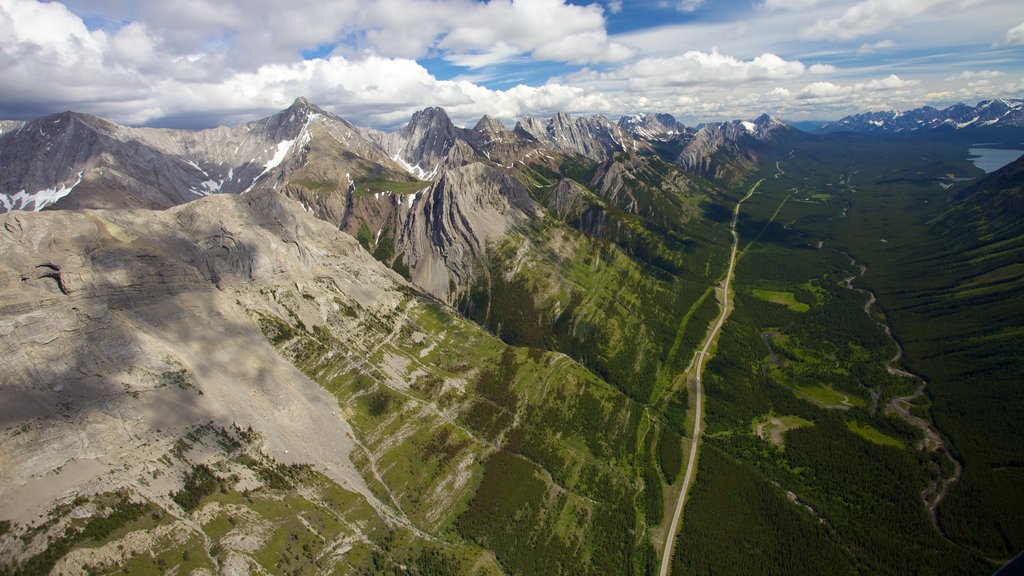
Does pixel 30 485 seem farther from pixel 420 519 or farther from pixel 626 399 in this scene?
pixel 626 399

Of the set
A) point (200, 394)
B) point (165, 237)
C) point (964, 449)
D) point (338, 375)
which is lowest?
point (964, 449)

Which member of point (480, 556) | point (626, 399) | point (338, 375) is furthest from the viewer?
point (626, 399)

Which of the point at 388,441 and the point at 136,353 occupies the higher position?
the point at 136,353

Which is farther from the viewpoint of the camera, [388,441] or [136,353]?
[388,441]

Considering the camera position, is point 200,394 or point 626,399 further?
point 626,399

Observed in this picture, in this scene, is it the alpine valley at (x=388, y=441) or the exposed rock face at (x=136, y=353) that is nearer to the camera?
the exposed rock face at (x=136, y=353)

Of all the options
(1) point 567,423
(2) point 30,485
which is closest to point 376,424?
(1) point 567,423

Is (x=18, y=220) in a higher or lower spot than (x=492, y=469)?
higher

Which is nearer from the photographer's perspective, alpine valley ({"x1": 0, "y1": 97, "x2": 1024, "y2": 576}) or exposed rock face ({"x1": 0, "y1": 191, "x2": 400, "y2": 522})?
exposed rock face ({"x1": 0, "y1": 191, "x2": 400, "y2": 522})
